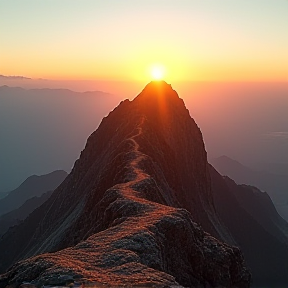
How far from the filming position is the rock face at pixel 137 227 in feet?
71.8

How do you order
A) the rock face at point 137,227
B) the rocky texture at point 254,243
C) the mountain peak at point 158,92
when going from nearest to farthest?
the rock face at point 137,227
the mountain peak at point 158,92
the rocky texture at point 254,243

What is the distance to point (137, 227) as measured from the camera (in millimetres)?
29594

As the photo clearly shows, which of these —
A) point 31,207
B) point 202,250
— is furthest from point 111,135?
point 31,207

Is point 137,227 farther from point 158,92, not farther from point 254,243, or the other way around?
point 254,243

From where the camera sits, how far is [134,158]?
6022 cm

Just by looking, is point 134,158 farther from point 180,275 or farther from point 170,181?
point 180,275

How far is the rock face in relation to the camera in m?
21.9

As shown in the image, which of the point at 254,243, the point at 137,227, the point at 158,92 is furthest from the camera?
the point at 254,243

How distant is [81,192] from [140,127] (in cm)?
1763

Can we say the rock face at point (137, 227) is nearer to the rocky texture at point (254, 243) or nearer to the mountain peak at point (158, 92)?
the mountain peak at point (158, 92)

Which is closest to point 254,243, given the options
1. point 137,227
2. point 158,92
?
point 158,92

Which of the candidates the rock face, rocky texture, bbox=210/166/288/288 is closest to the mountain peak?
the rock face

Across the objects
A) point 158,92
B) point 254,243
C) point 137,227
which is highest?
point 158,92

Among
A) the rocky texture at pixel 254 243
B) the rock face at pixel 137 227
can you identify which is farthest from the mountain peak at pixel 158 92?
the rocky texture at pixel 254 243
